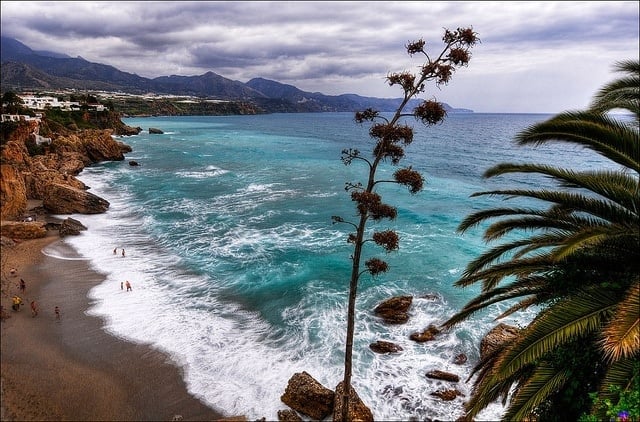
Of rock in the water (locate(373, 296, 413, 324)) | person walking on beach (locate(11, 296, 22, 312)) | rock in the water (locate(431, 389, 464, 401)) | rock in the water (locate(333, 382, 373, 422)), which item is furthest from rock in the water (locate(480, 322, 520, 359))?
person walking on beach (locate(11, 296, 22, 312))

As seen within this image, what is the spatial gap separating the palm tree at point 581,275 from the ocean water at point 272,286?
361 inches

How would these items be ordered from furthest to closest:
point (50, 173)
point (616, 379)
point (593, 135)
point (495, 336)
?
point (50, 173) < point (495, 336) < point (593, 135) < point (616, 379)

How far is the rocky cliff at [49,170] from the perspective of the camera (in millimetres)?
36156

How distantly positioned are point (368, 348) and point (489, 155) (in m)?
81.9

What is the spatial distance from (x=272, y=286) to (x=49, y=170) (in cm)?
4188

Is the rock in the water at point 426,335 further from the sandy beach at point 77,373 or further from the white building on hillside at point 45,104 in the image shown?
the white building on hillside at point 45,104

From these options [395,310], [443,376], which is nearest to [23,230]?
[395,310]

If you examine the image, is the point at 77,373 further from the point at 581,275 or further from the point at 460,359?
the point at 581,275

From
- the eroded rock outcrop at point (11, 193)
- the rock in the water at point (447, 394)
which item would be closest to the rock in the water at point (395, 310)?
the rock in the water at point (447, 394)

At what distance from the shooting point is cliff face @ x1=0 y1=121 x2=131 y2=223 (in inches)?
1421

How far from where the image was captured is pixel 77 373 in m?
17.6

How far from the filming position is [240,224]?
40938 mm

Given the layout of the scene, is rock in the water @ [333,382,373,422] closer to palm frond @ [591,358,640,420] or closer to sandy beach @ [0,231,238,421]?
sandy beach @ [0,231,238,421]

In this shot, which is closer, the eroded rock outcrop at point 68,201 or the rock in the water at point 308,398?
the rock in the water at point 308,398
